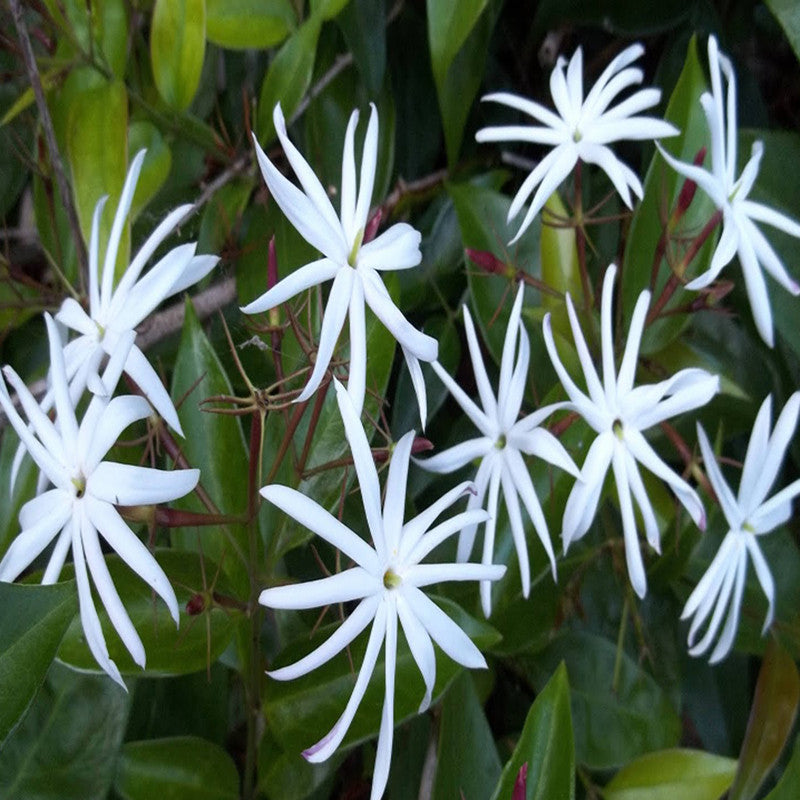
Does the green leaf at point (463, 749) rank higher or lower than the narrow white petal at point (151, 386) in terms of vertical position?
lower

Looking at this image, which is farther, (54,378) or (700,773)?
(700,773)

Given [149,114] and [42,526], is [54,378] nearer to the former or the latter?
[42,526]

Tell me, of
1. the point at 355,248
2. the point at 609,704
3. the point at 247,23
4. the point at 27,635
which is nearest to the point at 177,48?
the point at 247,23

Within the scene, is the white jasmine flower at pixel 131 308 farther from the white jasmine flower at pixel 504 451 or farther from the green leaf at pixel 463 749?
the green leaf at pixel 463 749

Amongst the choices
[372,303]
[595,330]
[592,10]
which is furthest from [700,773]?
[592,10]

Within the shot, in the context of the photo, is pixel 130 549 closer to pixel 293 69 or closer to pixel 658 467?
pixel 658 467

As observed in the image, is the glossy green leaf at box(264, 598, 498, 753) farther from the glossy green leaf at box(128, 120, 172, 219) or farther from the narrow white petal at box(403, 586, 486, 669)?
the glossy green leaf at box(128, 120, 172, 219)

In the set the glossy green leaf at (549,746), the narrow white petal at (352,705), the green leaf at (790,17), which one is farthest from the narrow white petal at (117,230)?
the green leaf at (790,17)
